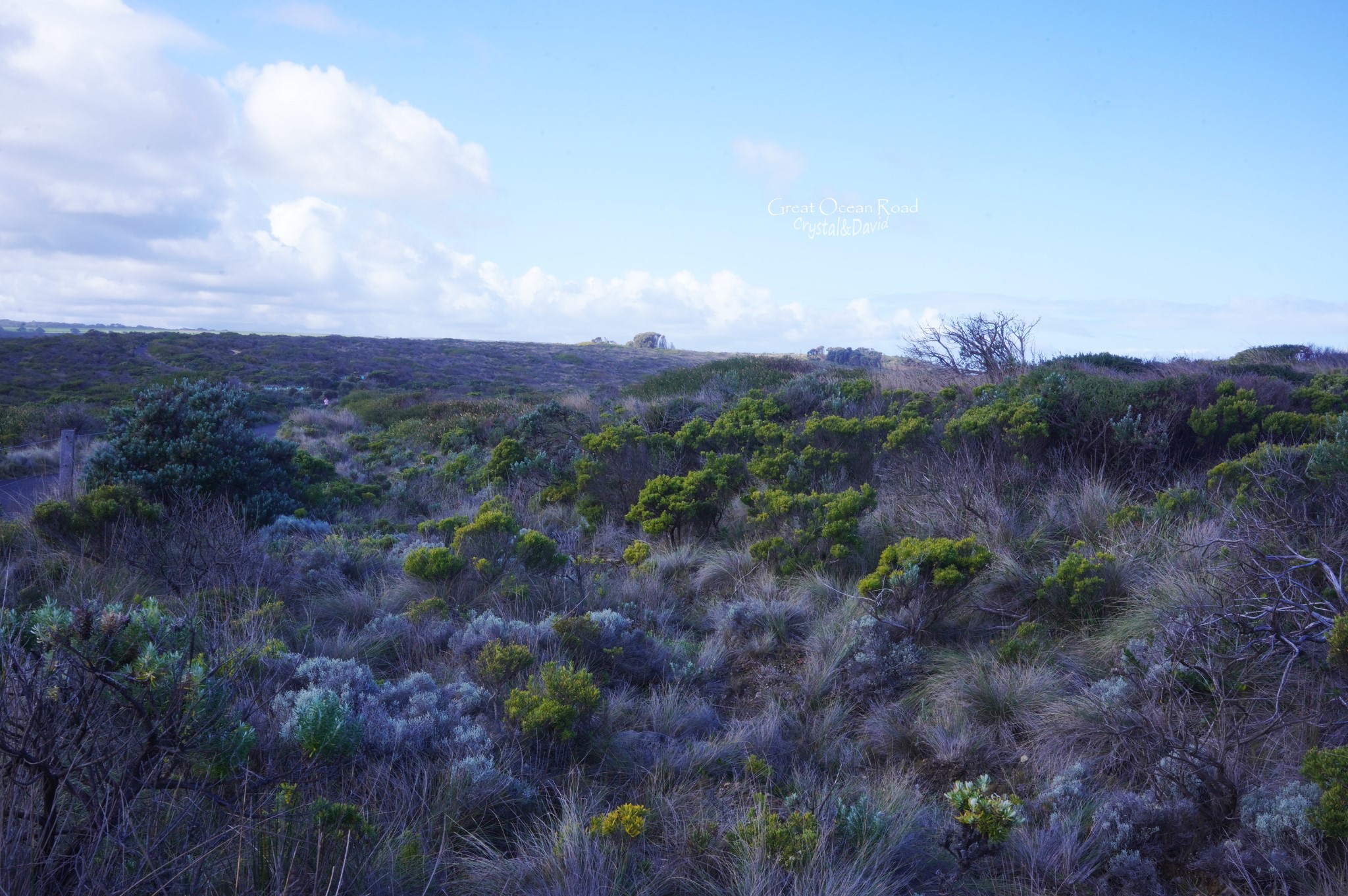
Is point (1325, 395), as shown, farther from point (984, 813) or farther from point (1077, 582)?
point (984, 813)

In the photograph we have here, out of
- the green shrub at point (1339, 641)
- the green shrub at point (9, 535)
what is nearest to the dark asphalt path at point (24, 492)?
the green shrub at point (9, 535)

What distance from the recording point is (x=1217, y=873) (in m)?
2.87

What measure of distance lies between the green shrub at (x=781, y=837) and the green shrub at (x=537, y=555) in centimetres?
375

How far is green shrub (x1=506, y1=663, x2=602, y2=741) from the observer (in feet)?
11.7

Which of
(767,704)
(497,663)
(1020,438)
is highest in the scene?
(1020,438)

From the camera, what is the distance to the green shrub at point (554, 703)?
11.7 ft

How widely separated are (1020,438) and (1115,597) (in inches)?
120

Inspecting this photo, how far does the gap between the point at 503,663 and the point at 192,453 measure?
19.5ft

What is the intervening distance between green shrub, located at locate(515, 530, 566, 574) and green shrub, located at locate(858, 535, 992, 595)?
8.24 ft

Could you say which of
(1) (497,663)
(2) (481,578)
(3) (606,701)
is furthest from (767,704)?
(2) (481,578)

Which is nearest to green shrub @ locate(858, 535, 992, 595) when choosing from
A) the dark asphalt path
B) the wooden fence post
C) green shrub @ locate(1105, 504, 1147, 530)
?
green shrub @ locate(1105, 504, 1147, 530)

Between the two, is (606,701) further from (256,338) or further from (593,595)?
(256,338)

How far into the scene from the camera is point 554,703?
3592 millimetres

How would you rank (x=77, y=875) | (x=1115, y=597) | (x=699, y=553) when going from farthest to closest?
(x=699, y=553)
(x=1115, y=597)
(x=77, y=875)
